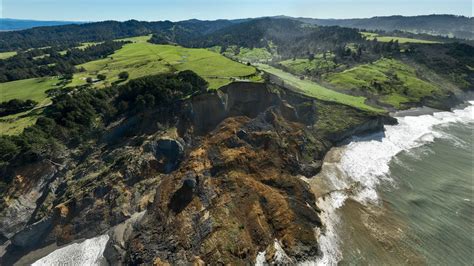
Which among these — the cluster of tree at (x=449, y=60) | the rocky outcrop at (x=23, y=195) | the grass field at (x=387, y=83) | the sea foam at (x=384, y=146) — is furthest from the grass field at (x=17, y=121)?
the cluster of tree at (x=449, y=60)

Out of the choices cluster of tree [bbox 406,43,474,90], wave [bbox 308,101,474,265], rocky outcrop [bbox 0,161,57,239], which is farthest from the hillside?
cluster of tree [bbox 406,43,474,90]

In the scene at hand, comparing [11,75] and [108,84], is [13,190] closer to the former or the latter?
[108,84]

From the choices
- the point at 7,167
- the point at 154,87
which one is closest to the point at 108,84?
the point at 154,87

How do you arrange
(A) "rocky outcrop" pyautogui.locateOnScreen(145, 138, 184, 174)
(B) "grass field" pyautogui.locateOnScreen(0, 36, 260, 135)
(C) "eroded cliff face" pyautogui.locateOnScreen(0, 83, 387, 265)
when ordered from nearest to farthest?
(C) "eroded cliff face" pyautogui.locateOnScreen(0, 83, 387, 265) < (A) "rocky outcrop" pyautogui.locateOnScreen(145, 138, 184, 174) < (B) "grass field" pyautogui.locateOnScreen(0, 36, 260, 135)

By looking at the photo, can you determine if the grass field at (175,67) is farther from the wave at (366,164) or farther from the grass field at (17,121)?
the wave at (366,164)

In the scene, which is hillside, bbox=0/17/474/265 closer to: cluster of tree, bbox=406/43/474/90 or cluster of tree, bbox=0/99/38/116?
cluster of tree, bbox=0/99/38/116

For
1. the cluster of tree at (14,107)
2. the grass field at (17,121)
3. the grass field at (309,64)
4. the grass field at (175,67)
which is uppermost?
the grass field at (175,67)
